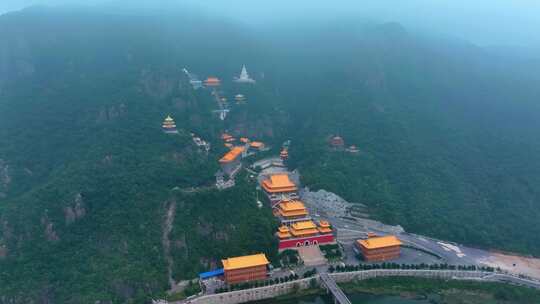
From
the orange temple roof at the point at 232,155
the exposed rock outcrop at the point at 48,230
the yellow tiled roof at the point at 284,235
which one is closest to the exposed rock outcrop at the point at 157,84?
the orange temple roof at the point at 232,155

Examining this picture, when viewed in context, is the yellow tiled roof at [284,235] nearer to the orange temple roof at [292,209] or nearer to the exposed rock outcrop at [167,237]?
the orange temple roof at [292,209]

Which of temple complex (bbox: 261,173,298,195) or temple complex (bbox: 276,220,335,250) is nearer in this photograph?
temple complex (bbox: 276,220,335,250)

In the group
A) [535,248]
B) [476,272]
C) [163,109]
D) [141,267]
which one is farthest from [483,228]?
[163,109]

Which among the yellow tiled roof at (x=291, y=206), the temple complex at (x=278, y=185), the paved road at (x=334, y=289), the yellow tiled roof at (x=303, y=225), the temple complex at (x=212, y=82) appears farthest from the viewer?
the temple complex at (x=212, y=82)

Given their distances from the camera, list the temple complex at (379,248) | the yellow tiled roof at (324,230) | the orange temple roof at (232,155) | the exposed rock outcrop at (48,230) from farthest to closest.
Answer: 1. the orange temple roof at (232,155)
2. the yellow tiled roof at (324,230)
3. the temple complex at (379,248)
4. the exposed rock outcrop at (48,230)

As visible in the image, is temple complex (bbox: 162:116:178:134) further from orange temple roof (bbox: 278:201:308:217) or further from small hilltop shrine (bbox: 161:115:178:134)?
orange temple roof (bbox: 278:201:308:217)

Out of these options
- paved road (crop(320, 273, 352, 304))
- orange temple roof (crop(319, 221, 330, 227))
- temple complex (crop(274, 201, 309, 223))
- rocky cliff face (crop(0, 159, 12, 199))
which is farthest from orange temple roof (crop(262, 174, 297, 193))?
rocky cliff face (crop(0, 159, 12, 199))

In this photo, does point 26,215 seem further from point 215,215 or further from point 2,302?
point 215,215
